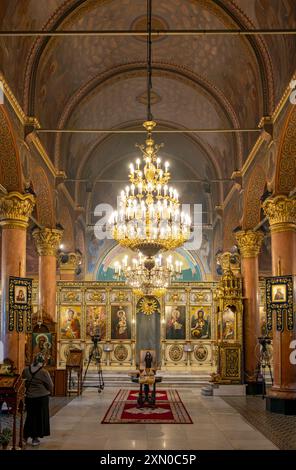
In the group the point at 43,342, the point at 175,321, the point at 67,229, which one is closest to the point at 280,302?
the point at 43,342

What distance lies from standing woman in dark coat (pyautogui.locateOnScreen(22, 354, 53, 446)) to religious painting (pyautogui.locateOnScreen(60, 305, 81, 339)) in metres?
14.7

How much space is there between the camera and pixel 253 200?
64.4 feet

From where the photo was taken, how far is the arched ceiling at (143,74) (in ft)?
49.7

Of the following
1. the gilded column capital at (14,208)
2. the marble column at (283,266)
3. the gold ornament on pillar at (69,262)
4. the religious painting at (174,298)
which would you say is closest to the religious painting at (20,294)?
the gilded column capital at (14,208)

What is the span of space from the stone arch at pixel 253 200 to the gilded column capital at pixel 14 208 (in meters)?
6.86

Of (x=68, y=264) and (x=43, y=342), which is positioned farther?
(x=68, y=264)

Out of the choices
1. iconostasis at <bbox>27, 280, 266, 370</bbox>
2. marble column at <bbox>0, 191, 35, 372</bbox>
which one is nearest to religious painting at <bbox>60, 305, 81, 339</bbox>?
iconostasis at <bbox>27, 280, 266, 370</bbox>

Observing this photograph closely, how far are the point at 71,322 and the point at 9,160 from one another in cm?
1150

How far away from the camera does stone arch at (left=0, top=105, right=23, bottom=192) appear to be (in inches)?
560

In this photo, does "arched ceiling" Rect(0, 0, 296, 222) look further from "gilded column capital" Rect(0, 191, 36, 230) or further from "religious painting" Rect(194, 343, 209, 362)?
"religious painting" Rect(194, 343, 209, 362)

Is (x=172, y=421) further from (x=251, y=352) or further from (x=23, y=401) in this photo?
(x=251, y=352)

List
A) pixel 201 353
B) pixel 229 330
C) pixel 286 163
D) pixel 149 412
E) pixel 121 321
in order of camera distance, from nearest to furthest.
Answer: pixel 149 412
pixel 286 163
pixel 229 330
pixel 201 353
pixel 121 321

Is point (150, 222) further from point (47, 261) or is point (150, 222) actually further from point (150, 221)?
point (47, 261)
